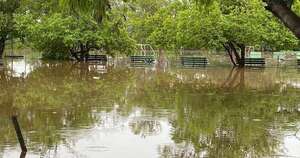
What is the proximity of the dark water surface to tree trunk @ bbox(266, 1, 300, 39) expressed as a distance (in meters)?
4.58

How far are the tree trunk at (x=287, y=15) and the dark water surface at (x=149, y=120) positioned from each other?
4577mm

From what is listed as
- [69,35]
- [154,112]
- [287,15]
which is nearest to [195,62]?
[69,35]

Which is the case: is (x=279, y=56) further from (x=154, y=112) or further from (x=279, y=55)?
(x=154, y=112)

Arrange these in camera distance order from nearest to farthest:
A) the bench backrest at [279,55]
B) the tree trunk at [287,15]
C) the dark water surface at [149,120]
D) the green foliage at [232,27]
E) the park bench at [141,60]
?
the tree trunk at [287,15]
the dark water surface at [149,120]
the green foliage at [232,27]
the park bench at [141,60]
the bench backrest at [279,55]

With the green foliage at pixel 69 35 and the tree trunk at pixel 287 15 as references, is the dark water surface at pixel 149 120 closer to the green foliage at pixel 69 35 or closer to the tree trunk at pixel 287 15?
the tree trunk at pixel 287 15

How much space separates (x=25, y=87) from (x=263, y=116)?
11562mm

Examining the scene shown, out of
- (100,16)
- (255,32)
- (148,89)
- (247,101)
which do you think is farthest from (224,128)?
(255,32)

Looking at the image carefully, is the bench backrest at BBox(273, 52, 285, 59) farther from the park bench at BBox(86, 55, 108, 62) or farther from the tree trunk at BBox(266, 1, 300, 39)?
the tree trunk at BBox(266, 1, 300, 39)

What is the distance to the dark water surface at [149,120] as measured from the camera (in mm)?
11016

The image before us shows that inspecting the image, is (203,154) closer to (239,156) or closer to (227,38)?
(239,156)

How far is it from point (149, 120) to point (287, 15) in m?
8.84

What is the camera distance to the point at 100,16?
695 centimetres

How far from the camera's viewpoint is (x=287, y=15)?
6332 mm

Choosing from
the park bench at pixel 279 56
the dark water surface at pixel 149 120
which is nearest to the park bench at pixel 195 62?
the park bench at pixel 279 56
